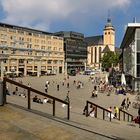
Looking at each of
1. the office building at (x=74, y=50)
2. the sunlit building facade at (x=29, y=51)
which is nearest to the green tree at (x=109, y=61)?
the office building at (x=74, y=50)

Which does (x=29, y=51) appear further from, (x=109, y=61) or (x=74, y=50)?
(x=109, y=61)

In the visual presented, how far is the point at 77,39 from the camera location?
158125mm

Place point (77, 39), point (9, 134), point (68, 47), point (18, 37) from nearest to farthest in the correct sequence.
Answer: point (9, 134)
point (18, 37)
point (68, 47)
point (77, 39)

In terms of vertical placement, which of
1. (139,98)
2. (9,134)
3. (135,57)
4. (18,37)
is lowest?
(139,98)

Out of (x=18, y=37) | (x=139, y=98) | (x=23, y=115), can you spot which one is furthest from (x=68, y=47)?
(x=23, y=115)

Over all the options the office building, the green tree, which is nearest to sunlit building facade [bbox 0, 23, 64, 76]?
the office building

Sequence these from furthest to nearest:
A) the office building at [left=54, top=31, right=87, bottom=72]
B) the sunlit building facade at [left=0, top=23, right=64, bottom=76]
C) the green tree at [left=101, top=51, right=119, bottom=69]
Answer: the green tree at [left=101, top=51, right=119, bottom=69] → the office building at [left=54, top=31, right=87, bottom=72] → the sunlit building facade at [left=0, top=23, right=64, bottom=76]

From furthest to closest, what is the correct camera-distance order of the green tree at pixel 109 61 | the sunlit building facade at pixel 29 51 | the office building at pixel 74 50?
the green tree at pixel 109 61
the office building at pixel 74 50
the sunlit building facade at pixel 29 51

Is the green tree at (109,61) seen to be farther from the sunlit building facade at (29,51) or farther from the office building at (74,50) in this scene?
the sunlit building facade at (29,51)

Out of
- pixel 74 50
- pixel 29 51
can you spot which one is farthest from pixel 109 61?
pixel 29 51

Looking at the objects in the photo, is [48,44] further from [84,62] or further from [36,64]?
[84,62]

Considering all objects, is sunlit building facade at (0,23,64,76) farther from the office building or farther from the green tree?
the green tree

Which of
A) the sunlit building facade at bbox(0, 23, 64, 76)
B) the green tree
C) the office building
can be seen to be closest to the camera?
the sunlit building facade at bbox(0, 23, 64, 76)

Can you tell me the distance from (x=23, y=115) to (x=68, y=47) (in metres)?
137
